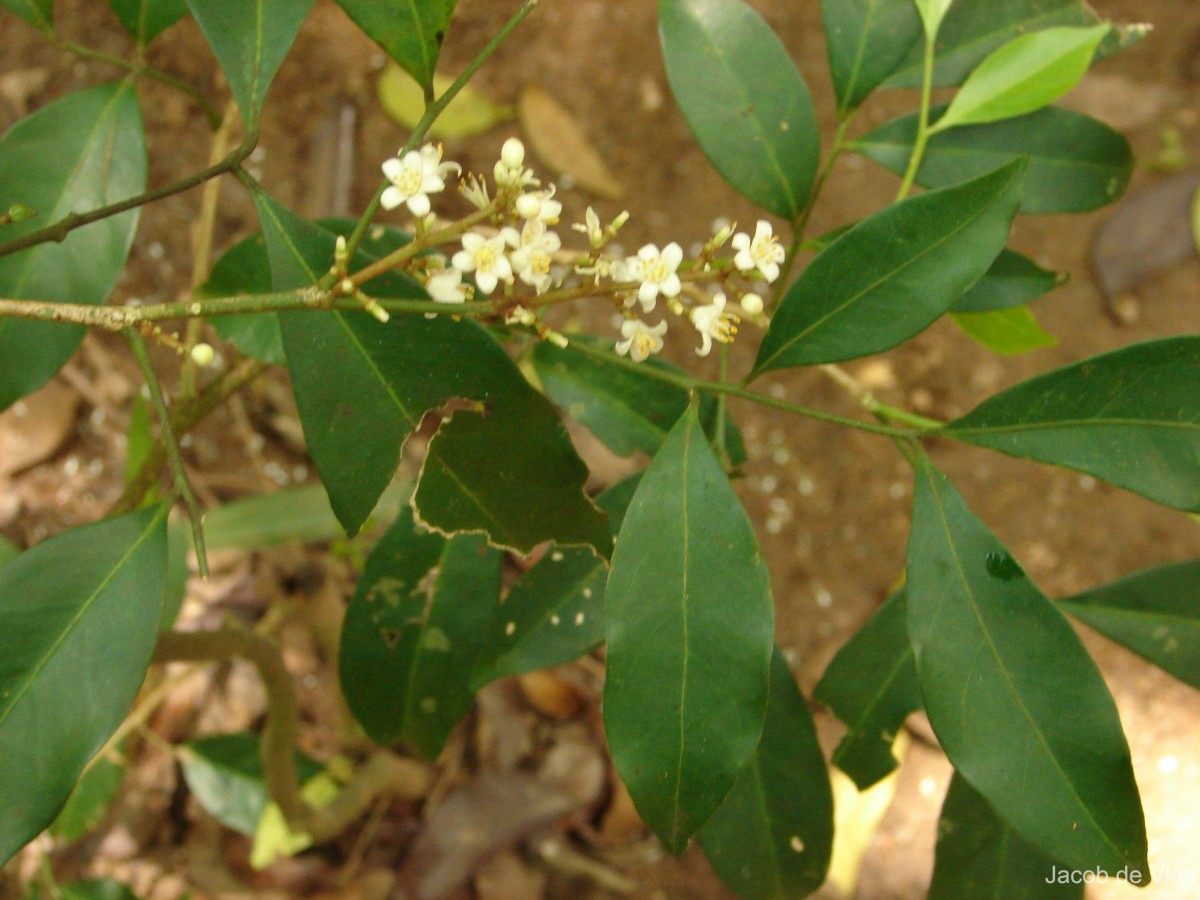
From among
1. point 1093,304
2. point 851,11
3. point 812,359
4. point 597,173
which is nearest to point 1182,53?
point 1093,304

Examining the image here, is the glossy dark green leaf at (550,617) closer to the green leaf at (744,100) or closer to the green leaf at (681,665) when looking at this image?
the green leaf at (681,665)

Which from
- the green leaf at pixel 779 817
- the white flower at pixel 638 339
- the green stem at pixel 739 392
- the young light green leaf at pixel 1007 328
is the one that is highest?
the white flower at pixel 638 339

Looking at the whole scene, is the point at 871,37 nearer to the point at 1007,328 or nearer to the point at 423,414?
the point at 1007,328

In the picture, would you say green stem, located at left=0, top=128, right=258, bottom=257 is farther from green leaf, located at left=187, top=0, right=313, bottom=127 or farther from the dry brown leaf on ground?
the dry brown leaf on ground

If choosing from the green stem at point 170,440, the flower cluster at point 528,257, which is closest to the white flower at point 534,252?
the flower cluster at point 528,257

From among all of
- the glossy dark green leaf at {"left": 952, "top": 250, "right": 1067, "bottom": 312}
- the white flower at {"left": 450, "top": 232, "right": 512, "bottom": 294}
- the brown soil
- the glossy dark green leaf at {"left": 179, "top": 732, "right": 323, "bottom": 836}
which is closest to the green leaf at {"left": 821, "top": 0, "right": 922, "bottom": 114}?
the glossy dark green leaf at {"left": 952, "top": 250, "right": 1067, "bottom": 312}

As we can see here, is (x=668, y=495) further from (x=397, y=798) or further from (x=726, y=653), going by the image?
(x=397, y=798)

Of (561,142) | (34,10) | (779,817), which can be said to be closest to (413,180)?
(34,10)
